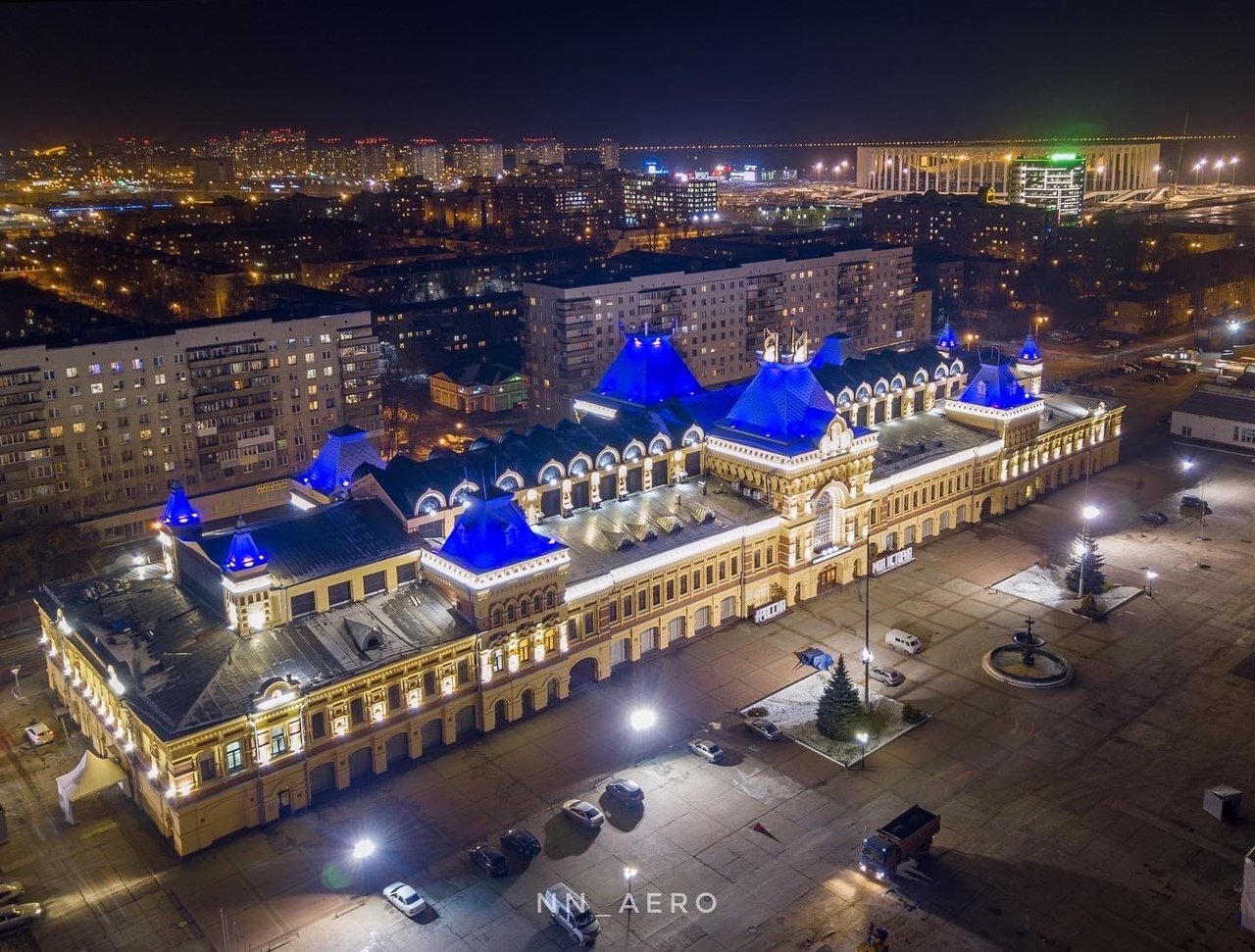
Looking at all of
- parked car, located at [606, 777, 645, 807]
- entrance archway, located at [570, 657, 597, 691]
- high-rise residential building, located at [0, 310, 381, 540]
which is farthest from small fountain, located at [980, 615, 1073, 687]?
high-rise residential building, located at [0, 310, 381, 540]

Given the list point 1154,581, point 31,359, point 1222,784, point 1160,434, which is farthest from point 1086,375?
point 31,359

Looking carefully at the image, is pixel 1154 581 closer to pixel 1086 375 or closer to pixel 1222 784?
pixel 1222 784

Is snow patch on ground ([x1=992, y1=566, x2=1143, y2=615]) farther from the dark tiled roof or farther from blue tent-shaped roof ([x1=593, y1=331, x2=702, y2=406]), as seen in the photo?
the dark tiled roof

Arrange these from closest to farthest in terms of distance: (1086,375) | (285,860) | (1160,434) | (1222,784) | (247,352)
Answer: (285,860), (1222,784), (247,352), (1160,434), (1086,375)

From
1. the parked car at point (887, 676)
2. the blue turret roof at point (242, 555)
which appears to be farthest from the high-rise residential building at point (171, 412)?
the parked car at point (887, 676)

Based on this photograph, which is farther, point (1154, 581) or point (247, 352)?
point (247, 352)

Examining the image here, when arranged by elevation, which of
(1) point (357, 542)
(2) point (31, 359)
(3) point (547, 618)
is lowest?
(3) point (547, 618)

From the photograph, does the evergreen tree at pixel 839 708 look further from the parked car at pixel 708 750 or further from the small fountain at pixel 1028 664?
the small fountain at pixel 1028 664
